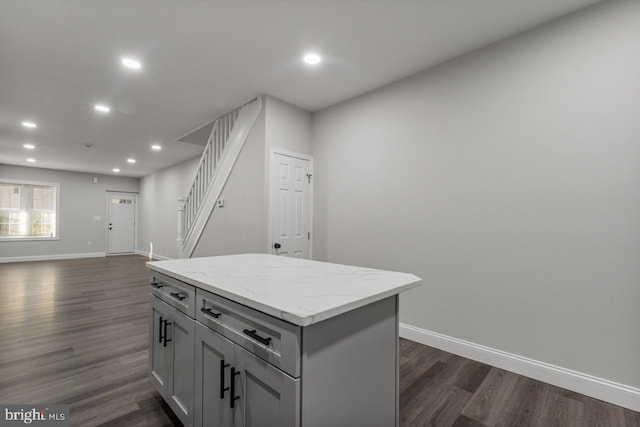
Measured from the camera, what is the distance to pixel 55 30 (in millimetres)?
2277

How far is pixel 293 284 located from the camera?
128cm

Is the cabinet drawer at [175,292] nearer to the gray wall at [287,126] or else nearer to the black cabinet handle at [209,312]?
the black cabinet handle at [209,312]

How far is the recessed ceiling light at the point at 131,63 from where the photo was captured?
2.71 m

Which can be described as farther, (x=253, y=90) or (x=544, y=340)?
(x=253, y=90)

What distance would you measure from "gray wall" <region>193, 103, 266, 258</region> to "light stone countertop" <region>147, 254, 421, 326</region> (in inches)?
61.1

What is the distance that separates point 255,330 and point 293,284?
271mm

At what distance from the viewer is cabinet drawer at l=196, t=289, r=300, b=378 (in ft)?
3.03

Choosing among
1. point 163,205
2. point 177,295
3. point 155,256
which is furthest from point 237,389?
point 155,256

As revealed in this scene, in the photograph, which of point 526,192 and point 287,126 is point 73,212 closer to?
point 287,126

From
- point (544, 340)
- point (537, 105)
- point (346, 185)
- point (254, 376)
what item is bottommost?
point (544, 340)

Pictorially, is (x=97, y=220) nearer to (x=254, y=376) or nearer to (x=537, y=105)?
(x=254, y=376)

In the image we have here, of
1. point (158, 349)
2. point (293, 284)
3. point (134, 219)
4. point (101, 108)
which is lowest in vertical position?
point (158, 349)

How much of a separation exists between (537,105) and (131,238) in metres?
11.1

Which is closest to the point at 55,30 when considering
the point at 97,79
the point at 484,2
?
the point at 97,79
